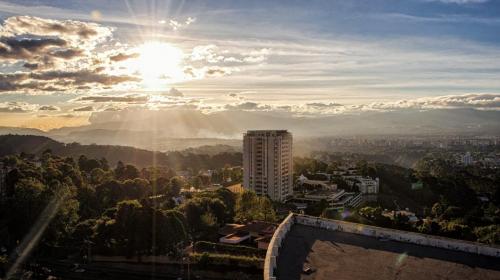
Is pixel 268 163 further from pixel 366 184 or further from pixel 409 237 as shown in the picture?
pixel 409 237

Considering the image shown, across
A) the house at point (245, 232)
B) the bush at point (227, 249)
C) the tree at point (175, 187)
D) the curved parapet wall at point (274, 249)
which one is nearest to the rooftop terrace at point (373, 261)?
the curved parapet wall at point (274, 249)

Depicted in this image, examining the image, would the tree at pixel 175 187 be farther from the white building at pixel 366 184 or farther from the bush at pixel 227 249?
the white building at pixel 366 184

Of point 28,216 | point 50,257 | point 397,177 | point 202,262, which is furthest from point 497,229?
point 397,177

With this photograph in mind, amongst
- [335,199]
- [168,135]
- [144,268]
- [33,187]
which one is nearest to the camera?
[144,268]

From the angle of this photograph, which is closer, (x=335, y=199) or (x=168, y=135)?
(x=335, y=199)

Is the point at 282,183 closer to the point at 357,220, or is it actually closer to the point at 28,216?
the point at 357,220

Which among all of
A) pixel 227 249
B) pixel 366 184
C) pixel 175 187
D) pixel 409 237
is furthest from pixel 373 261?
pixel 366 184
